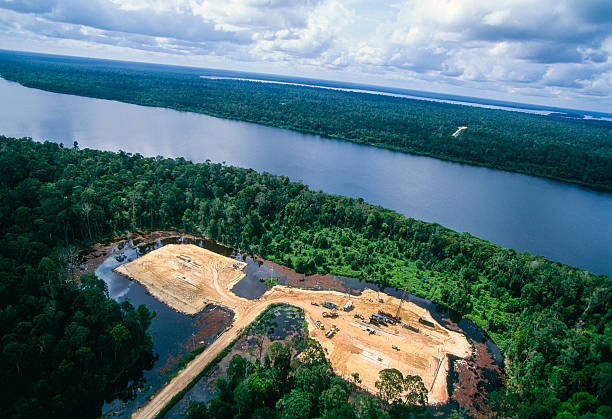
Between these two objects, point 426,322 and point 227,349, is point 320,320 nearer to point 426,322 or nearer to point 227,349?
point 227,349

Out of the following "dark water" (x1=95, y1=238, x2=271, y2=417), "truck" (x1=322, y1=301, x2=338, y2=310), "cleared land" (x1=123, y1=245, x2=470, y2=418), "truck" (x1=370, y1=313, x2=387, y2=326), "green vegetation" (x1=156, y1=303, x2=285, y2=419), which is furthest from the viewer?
"truck" (x1=322, y1=301, x2=338, y2=310)

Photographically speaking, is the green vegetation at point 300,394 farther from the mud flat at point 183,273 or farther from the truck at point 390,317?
the mud flat at point 183,273

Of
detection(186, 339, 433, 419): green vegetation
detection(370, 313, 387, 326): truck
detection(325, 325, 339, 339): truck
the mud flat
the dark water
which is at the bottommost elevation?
the dark water

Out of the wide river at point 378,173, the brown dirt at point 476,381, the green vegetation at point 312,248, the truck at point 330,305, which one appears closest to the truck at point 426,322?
the brown dirt at point 476,381

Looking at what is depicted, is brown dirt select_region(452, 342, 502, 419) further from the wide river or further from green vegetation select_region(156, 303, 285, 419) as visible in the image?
the wide river

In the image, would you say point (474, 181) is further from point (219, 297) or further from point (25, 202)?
point (25, 202)

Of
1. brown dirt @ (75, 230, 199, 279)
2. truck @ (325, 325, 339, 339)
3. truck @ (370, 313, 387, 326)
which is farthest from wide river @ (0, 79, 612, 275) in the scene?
truck @ (325, 325, 339, 339)

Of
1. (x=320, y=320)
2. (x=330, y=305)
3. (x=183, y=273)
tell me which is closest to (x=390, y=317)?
(x=330, y=305)
